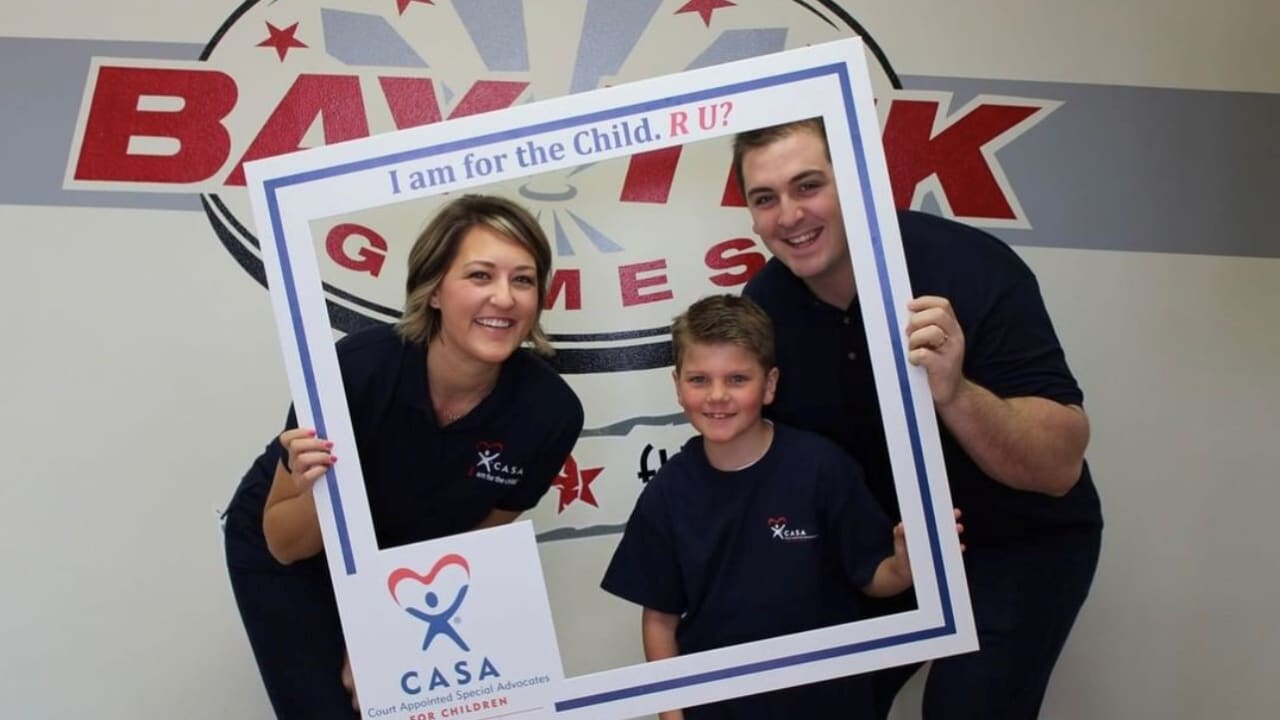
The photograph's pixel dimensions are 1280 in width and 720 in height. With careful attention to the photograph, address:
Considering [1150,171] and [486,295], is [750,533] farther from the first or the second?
[1150,171]

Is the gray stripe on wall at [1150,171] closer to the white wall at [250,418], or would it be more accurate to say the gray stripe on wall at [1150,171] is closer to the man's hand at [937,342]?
the white wall at [250,418]

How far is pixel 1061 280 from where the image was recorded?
7.01 feet

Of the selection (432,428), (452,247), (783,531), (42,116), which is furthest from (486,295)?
(42,116)

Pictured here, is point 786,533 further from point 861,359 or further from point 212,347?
point 212,347

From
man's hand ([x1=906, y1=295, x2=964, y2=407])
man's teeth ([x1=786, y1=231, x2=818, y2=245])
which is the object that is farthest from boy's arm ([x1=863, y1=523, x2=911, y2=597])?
man's teeth ([x1=786, y1=231, x2=818, y2=245])

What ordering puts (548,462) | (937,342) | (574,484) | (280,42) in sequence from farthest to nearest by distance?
1. (280,42)
2. (574,484)
3. (548,462)
4. (937,342)

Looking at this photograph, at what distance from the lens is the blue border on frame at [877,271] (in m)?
1.53

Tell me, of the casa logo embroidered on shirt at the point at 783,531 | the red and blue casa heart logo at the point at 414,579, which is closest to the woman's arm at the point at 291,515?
the red and blue casa heart logo at the point at 414,579

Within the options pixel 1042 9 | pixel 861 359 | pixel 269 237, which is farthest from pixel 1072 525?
pixel 269 237

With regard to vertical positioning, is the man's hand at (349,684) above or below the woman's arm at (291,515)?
below

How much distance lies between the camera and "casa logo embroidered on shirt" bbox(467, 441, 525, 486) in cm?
167

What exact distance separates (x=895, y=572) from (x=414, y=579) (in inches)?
30.8

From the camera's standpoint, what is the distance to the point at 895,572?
158 centimetres

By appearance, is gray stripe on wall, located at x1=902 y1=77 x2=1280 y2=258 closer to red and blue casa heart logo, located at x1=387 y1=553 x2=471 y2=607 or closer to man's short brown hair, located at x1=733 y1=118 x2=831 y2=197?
man's short brown hair, located at x1=733 y1=118 x2=831 y2=197
